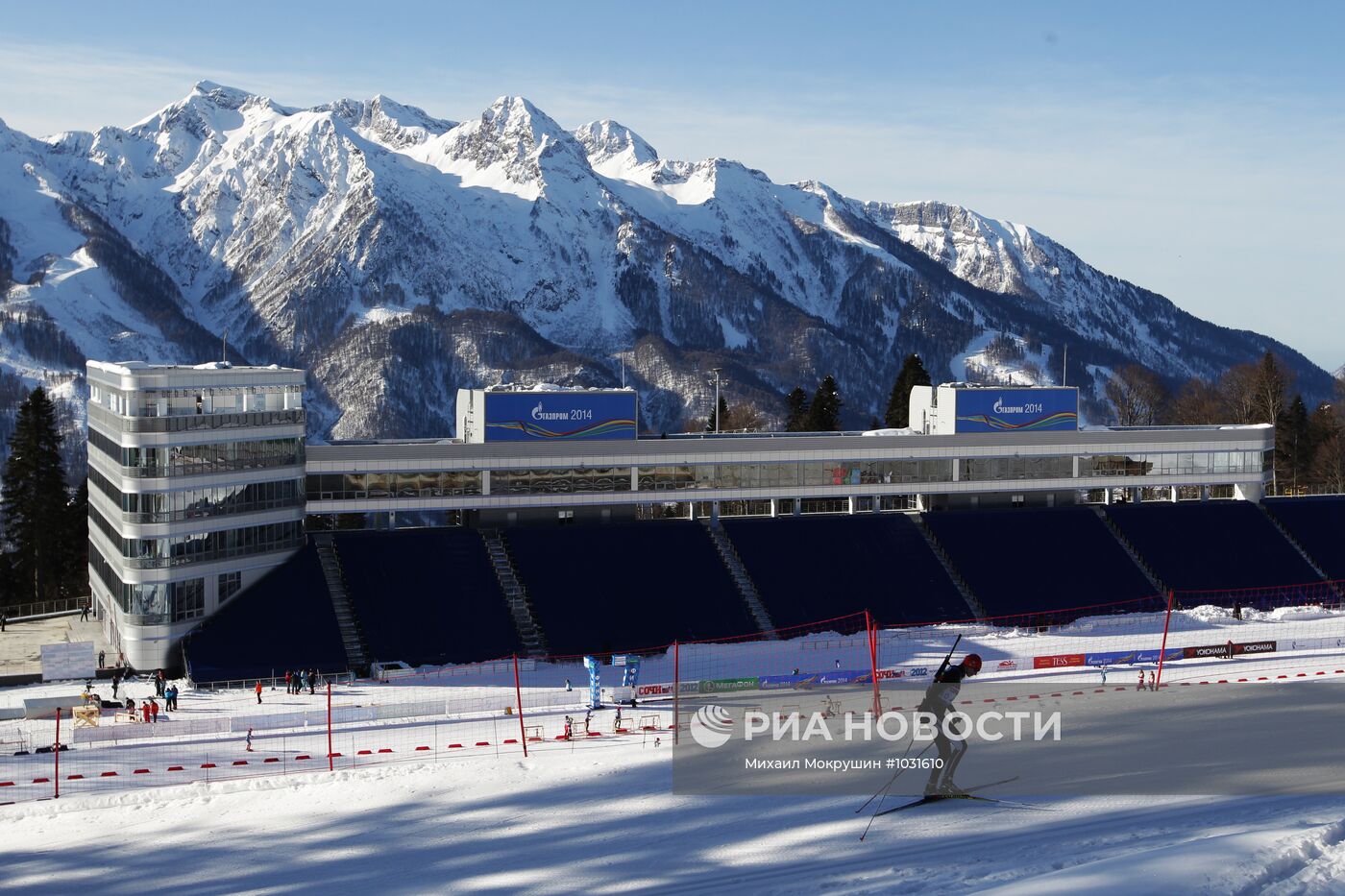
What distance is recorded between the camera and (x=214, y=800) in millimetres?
31328

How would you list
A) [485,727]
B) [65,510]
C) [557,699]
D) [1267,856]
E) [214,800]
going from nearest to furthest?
[1267,856] < [214,800] < [485,727] < [557,699] < [65,510]

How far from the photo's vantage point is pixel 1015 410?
254 feet

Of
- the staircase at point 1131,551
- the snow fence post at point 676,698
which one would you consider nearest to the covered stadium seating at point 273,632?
the snow fence post at point 676,698

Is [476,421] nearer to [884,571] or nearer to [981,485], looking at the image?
[884,571]

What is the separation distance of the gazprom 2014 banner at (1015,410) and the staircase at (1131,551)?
578 centimetres

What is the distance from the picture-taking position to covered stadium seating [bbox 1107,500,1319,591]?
72500mm

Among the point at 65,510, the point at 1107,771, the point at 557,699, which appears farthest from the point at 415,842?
the point at 65,510

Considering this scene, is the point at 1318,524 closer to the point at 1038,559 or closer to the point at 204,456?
the point at 1038,559

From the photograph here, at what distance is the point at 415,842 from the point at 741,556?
4268 centimetres

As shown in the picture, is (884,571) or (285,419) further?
(884,571)

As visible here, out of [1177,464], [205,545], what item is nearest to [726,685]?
[205,545]

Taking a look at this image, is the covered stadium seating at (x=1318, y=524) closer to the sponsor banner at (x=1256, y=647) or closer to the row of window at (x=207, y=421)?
the sponsor banner at (x=1256, y=647)

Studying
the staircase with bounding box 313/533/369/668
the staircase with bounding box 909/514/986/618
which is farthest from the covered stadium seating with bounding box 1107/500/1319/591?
the staircase with bounding box 313/533/369/668

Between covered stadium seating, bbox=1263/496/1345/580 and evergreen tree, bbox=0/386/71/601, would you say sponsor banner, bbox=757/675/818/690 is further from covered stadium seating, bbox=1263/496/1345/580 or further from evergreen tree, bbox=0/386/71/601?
evergreen tree, bbox=0/386/71/601
